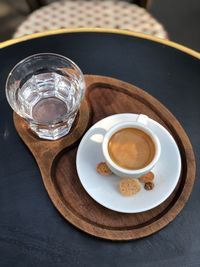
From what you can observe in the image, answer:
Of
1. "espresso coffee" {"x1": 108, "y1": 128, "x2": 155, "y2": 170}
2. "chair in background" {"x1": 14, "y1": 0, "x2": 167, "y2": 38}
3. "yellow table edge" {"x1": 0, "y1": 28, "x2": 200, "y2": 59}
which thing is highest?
"yellow table edge" {"x1": 0, "y1": 28, "x2": 200, "y2": 59}

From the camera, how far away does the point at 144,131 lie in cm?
78

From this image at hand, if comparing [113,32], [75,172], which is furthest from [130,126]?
[113,32]

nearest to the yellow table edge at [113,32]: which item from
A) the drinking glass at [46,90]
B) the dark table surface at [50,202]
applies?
the dark table surface at [50,202]

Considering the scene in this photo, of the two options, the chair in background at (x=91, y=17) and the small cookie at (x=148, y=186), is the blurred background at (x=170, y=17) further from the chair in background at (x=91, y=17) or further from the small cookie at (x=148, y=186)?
the small cookie at (x=148, y=186)

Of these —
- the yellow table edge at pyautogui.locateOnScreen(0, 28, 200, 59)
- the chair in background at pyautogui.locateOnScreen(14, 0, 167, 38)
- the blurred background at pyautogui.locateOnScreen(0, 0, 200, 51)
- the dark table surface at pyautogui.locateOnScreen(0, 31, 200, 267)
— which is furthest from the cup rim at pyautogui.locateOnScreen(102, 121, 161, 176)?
the blurred background at pyautogui.locateOnScreen(0, 0, 200, 51)

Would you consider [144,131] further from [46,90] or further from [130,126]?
[46,90]

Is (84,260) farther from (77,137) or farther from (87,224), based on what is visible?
(77,137)

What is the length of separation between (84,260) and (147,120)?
1.05 feet

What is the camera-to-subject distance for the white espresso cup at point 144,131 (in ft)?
Answer: 2.39

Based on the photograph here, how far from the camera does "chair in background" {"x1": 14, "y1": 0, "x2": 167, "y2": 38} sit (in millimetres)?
1178

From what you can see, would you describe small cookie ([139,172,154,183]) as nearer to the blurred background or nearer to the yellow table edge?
the yellow table edge

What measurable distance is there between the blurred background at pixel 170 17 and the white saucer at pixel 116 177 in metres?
0.93

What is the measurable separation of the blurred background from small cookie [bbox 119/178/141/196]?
1026mm

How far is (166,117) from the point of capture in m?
0.86
